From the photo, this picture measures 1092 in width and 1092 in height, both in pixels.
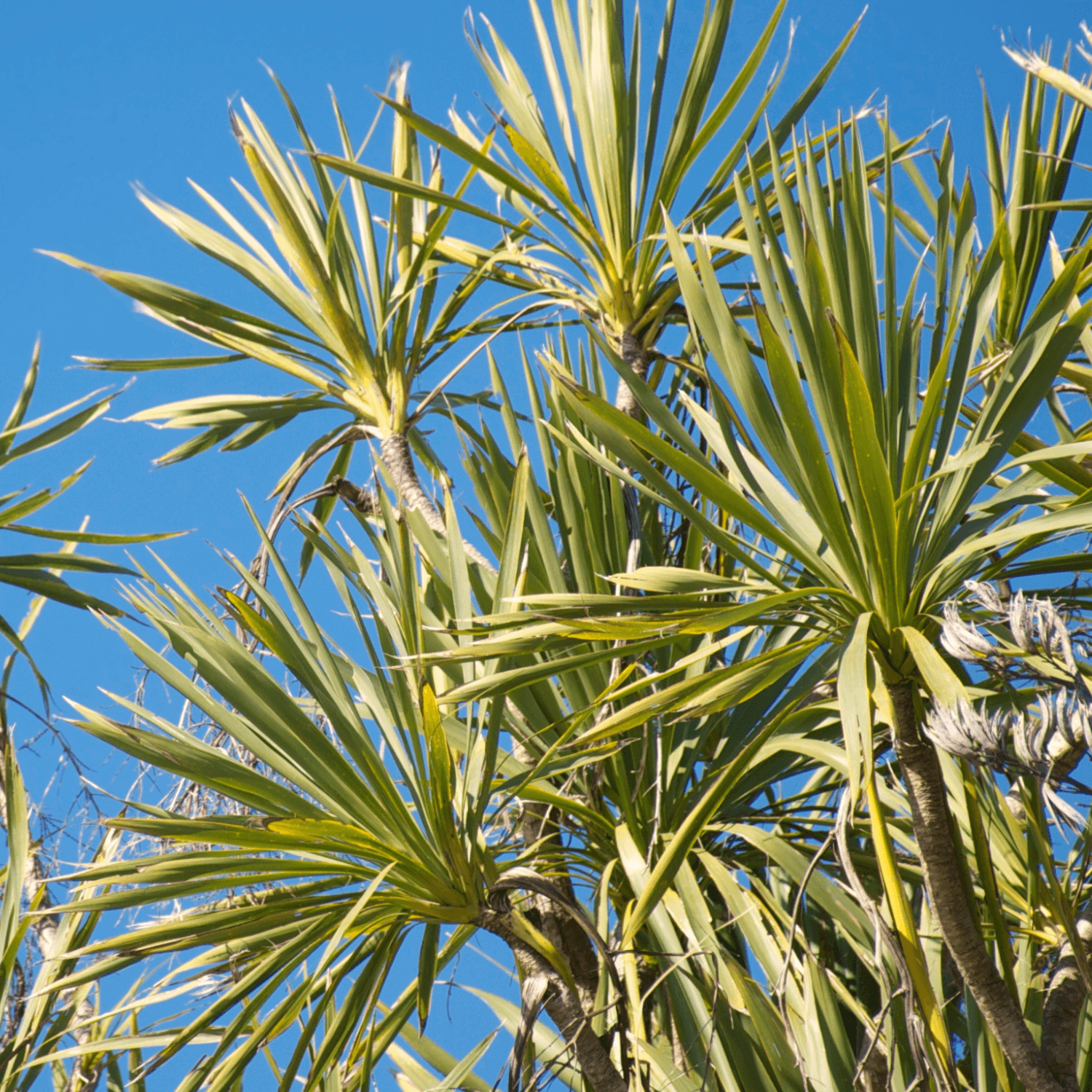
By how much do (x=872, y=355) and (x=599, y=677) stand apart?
68 cm

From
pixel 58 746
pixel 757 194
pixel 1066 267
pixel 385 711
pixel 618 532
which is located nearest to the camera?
pixel 1066 267

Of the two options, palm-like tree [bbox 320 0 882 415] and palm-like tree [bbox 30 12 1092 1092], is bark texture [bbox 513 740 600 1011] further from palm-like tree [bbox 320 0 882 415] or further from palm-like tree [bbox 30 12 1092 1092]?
palm-like tree [bbox 320 0 882 415]

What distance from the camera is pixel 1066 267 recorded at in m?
1.20

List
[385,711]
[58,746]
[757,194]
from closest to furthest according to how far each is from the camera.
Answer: [757,194] → [385,711] → [58,746]

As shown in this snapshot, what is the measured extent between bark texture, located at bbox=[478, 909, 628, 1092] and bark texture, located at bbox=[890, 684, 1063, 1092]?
1.57 ft

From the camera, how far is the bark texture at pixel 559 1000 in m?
1.49

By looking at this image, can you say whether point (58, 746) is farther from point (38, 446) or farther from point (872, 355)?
point (872, 355)

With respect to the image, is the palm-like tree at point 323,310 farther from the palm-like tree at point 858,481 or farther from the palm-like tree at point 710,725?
the palm-like tree at point 858,481

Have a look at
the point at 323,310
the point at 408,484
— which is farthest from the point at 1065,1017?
the point at 323,310

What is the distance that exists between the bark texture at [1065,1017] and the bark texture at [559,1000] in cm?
52

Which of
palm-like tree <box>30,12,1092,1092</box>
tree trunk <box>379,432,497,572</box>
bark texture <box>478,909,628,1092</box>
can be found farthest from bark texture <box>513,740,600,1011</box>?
tree trunk <box>379,432,497,572</box>

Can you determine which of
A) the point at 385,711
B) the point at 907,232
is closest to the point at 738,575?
the point at 385,711

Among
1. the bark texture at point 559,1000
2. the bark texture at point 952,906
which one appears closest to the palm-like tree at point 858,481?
the bark texture at point 952,906

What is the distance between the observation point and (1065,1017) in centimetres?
148
